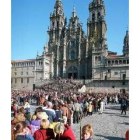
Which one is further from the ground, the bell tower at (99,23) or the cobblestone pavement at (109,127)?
the bell tower at (99,23)

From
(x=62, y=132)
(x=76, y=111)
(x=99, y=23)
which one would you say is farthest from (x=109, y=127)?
(x=99, y=23)

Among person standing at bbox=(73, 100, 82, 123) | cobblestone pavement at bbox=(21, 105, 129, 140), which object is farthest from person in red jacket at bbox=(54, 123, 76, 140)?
person standing at bbox=(73, 100, 82, 123)

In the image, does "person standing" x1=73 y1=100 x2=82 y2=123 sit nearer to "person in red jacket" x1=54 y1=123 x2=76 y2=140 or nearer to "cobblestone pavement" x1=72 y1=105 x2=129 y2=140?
"cobblestone pavement" x1=72 y1=105 x2=129 y2=140

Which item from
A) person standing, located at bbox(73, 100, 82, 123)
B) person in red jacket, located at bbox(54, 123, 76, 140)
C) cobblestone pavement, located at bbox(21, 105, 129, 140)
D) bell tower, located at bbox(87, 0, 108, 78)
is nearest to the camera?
person in red jacket, located at bbox(54, 123, 76, 140)

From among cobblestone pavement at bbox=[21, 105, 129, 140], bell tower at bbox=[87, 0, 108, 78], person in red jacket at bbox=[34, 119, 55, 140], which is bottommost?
cobblestone pavement at bbox=[21, 105, 129, 140]

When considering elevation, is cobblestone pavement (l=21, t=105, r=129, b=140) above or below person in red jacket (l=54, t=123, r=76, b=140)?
below

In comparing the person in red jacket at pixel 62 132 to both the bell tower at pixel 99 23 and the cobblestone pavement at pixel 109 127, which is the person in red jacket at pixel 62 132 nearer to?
the cobblestone pavement at pixel 109 127

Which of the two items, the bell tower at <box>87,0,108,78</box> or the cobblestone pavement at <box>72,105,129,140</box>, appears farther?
the bell tower at <box>87,0,108,78</box>

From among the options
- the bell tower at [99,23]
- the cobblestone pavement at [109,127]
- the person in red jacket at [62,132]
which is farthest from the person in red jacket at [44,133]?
the bell tower at [99,23]

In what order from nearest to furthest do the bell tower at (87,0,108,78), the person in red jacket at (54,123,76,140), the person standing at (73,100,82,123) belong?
the person in red jacket at (54,123,76,140) → the bell tower at (87,0,108,78) → the person standing at (73,100,82,123)
